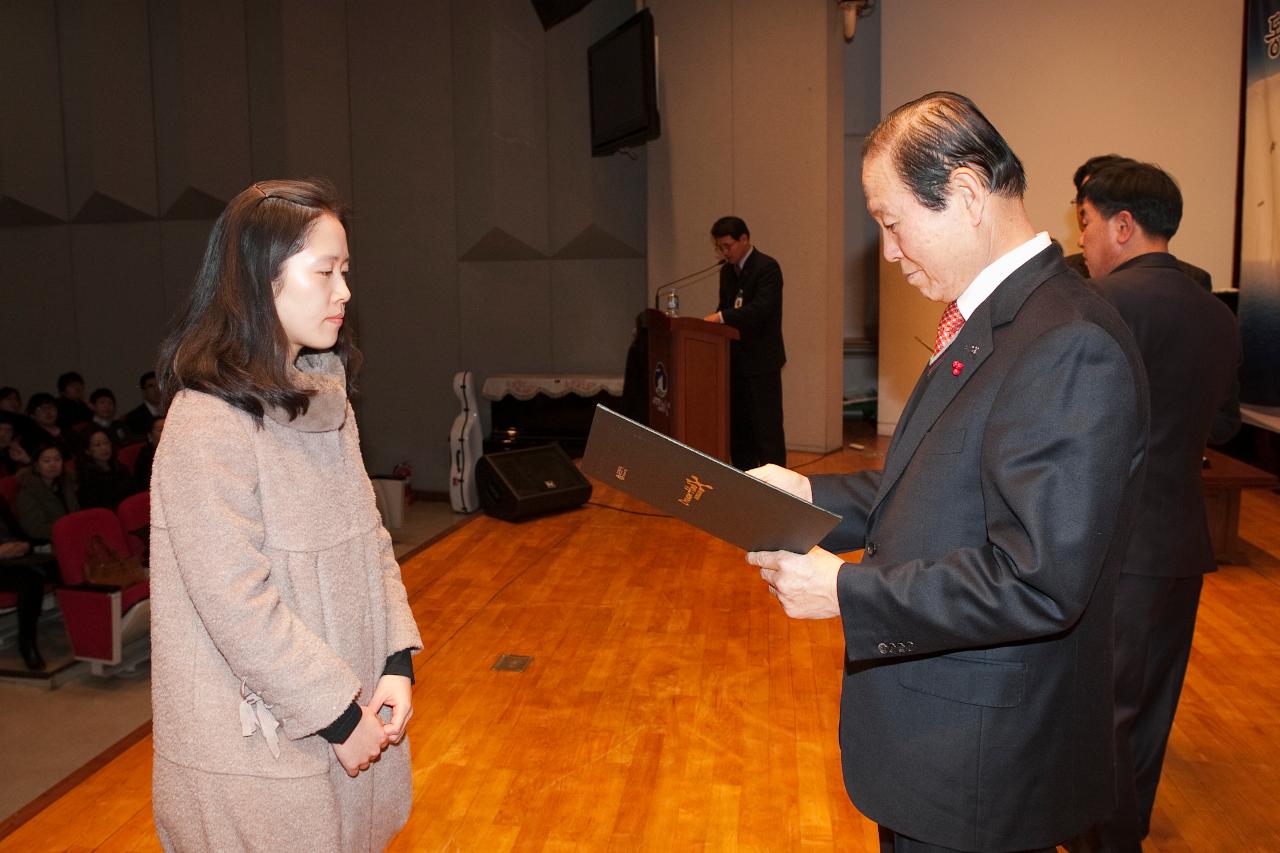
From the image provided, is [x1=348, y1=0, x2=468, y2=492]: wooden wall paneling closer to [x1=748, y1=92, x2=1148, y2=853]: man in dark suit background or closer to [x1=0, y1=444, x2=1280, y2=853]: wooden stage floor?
[x1=0, y1=444, x2=1280, y2=853]: wooden stage floor

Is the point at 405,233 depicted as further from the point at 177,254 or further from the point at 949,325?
the point at 949,325

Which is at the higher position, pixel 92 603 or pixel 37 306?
pixel 37 306

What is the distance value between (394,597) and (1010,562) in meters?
0.84

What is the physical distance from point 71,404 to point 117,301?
1988 mm

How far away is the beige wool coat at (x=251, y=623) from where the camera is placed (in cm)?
120

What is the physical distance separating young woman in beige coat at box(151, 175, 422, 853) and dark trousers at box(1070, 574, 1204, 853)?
1.45 metres

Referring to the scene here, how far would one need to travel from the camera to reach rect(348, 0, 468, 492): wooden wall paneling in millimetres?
8227

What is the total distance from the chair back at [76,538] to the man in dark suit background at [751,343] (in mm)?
3174

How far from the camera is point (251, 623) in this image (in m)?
1.19

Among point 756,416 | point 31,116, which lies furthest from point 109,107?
point 756,416

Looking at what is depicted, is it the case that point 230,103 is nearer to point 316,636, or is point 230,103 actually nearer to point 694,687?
point 694,687

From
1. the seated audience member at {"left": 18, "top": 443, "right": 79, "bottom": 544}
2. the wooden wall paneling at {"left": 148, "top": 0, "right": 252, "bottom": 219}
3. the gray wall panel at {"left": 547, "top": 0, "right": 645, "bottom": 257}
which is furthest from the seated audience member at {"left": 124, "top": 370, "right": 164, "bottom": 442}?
the gray wall panel at {"left": 547, "top": 0, "right": 645, "bottom": 257}

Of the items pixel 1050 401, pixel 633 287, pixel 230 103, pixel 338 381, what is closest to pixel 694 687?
pixel 338 381

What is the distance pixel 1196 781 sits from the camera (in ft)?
8.64
